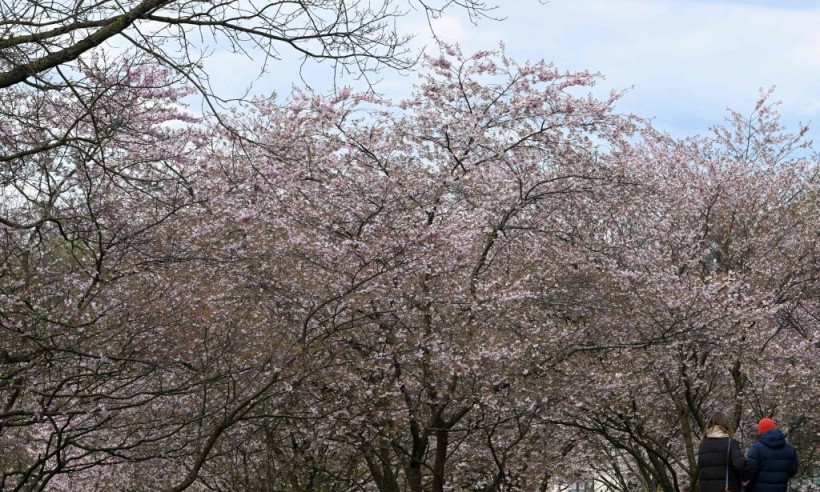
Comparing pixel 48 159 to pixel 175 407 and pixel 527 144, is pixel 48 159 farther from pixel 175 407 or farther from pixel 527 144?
pixel 527 144

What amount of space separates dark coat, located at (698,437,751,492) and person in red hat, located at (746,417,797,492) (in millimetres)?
129

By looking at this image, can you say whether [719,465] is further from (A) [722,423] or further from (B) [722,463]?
(A) [722,423]

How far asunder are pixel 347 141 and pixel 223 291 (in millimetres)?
3092

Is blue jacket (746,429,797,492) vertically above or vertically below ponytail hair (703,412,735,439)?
A: below

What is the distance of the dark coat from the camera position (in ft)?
26.4

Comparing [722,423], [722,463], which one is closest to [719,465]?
[722,463]

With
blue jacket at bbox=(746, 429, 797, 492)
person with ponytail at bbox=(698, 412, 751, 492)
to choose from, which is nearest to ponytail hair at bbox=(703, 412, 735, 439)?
person with ponytail at bbox=(698, 412, 751, 492)

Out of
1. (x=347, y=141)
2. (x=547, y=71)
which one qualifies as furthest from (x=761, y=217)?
(x=347, y=141)

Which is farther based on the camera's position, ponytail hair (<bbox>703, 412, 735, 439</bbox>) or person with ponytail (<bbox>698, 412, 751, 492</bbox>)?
ponytail hair (<bbox>703, 412, 735, 439</bbox>)

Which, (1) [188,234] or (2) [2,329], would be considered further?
(1) [188,234]

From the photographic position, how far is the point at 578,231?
45.3ft

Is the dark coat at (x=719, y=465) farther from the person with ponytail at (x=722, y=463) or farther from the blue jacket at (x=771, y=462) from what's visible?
the blue jacket at (x=771, y=462)

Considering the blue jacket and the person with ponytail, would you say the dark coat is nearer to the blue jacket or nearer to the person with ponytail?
the person with ponytail

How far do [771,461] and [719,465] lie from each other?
43cm
